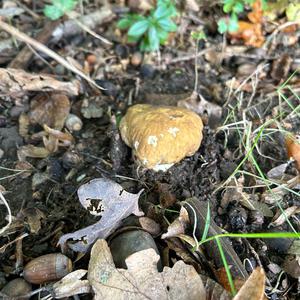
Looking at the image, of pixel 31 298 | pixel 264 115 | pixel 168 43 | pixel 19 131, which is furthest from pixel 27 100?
pixel 264 115

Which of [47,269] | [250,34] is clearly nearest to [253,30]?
[250,34]

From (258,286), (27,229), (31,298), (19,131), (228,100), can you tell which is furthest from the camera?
(228,100)

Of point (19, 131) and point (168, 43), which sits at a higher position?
point (168, 43)

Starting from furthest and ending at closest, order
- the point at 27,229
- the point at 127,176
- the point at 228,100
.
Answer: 1. the point at 228,100
2. the point at 127,176
3. the point at 27,229

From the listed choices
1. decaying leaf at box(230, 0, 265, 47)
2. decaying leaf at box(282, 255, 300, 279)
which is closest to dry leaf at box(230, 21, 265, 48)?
decaying leaf at box(230, 0, 265, 47)

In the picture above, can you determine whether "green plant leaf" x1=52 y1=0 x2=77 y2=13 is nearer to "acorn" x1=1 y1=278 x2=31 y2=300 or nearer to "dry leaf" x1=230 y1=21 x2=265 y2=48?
"dry leaf" x1=230 y1=21 x2=265 y2=48

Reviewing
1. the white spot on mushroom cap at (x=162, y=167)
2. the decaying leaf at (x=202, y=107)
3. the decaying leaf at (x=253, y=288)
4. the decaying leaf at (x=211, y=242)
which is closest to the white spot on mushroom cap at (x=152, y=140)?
the white spot on mushroom cap at (x=162, y=167)

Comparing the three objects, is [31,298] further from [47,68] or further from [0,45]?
[0,45]

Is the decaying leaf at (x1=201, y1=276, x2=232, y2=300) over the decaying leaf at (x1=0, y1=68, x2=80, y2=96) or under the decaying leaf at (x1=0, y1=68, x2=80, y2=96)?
under
